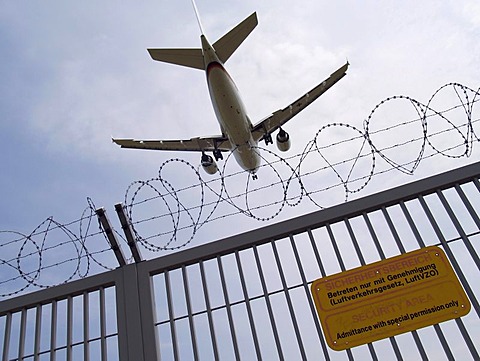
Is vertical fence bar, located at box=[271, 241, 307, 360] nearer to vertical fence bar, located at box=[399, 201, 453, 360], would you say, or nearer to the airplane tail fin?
vertical fence bar, located at box=[399, 201, 453, 360]

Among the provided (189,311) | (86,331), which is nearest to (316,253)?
(189,311)

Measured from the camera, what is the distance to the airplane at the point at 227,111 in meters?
21.7

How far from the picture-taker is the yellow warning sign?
5.72 metres

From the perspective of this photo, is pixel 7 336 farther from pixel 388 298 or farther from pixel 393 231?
pixel 393 231

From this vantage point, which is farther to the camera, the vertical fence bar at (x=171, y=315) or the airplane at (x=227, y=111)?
the airplane at (x=227, y=111)

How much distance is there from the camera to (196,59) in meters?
25.0

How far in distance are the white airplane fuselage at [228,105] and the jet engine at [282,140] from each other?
11.3ft

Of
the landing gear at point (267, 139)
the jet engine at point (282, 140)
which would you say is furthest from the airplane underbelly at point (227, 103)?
the jet engine at point (282, 140)

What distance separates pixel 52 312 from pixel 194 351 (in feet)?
8.69

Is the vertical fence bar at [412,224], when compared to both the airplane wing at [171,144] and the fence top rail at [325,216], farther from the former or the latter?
the airplane wing at [171,144]

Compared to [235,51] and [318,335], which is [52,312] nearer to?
[318,335]

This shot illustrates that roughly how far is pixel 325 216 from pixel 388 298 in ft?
4.85

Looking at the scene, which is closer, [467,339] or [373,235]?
[467,339]

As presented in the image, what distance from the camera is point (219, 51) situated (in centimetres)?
2444
